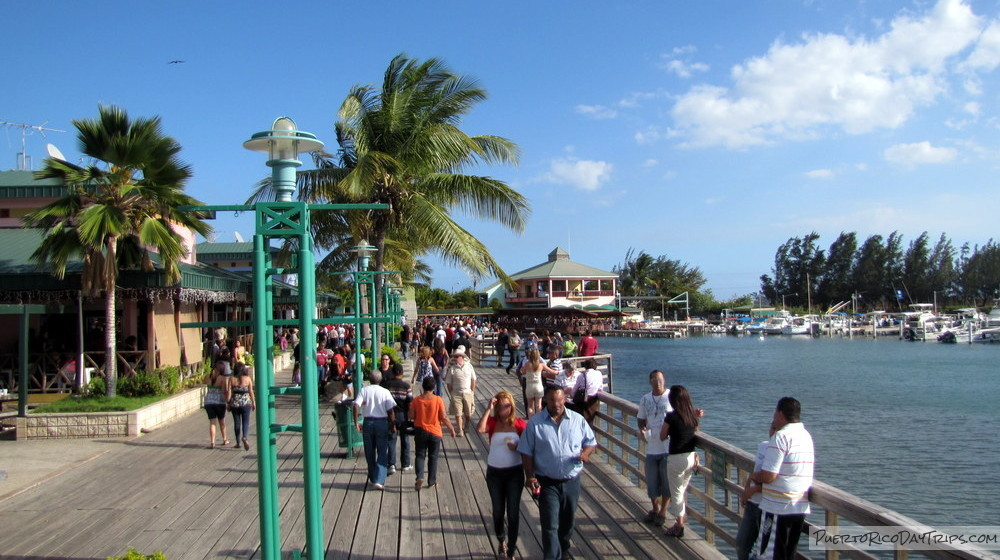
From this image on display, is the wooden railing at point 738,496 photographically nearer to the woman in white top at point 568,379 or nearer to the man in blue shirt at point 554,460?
the woman in white top at point 568,379

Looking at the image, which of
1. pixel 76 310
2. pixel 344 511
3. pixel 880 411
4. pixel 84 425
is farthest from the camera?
pixel 880 411

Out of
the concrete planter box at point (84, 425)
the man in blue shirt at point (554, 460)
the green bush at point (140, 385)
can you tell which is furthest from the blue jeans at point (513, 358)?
the man in blue shirt at point (554, 460)

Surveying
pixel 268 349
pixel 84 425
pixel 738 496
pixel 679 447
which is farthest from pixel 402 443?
pixel 84 425

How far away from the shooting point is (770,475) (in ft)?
16.1

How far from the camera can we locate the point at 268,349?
4.79 meters

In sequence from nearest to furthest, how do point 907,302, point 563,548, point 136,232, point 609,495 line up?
point 563,548 < point 609,495 < point 136,232 < point 907,302

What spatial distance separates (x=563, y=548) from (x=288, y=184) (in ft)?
11.5

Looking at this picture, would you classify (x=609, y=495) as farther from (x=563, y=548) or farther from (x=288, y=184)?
(x=288, y=184)

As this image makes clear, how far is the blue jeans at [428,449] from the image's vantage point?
8.42m

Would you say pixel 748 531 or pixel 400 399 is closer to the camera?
pixel 748 531

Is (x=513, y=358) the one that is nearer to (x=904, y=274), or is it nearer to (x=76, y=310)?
(x=76, y=310)

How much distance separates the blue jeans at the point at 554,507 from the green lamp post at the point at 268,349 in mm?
1761

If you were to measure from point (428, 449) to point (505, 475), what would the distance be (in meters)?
2.50

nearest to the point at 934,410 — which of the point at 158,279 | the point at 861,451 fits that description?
the point at 861,451
